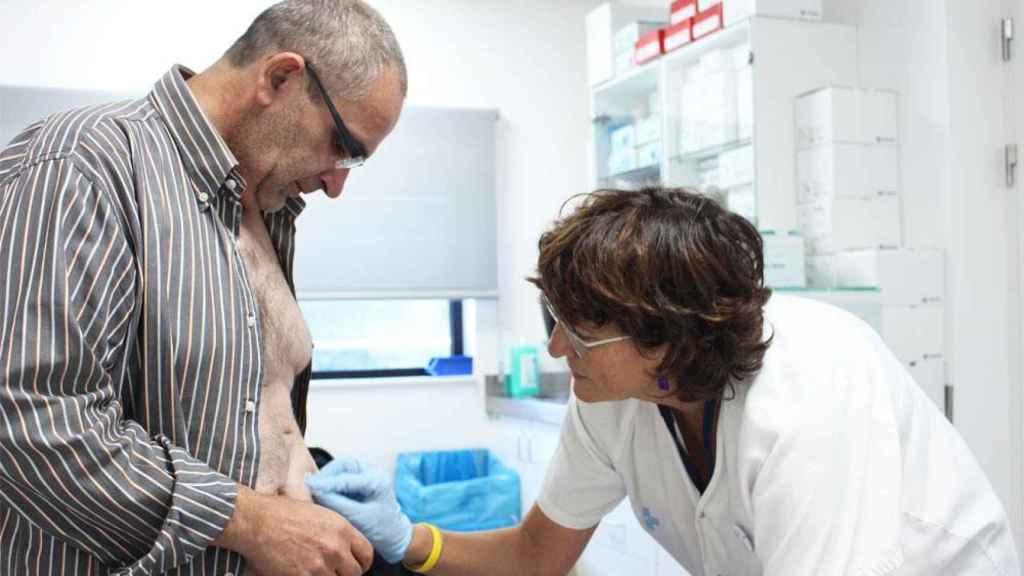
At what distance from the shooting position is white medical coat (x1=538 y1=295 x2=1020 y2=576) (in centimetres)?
118

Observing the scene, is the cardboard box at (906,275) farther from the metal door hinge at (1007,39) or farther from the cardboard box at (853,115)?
the metal door hinge at (1007,39)

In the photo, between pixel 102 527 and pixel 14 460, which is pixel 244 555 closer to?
pixel 102 527

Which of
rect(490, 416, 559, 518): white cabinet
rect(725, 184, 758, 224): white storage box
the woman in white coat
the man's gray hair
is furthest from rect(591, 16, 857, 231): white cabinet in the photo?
the man's gray hair

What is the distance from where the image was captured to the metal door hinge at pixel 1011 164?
8.81 feet

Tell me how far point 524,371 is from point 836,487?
304cm

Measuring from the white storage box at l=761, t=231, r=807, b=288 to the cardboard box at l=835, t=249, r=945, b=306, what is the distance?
0.64 ft

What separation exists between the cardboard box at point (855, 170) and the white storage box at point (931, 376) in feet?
1.67

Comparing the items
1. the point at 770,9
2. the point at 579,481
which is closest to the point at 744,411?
the point at 579,481

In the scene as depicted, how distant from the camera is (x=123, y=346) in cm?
115

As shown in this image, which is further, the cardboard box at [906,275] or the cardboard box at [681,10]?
the cardboard box at [681,10]

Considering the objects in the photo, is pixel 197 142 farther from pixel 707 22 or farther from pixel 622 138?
pixel 622 138

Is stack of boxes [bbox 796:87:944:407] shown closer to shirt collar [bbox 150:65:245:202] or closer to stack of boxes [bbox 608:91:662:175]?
stack of boxes [bbox 608:91:662:175]

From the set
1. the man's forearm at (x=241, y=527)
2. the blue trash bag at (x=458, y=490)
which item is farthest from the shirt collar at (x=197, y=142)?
the blue trash bag at (x=458, y=490)

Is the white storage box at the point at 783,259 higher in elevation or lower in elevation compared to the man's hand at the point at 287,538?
higher
